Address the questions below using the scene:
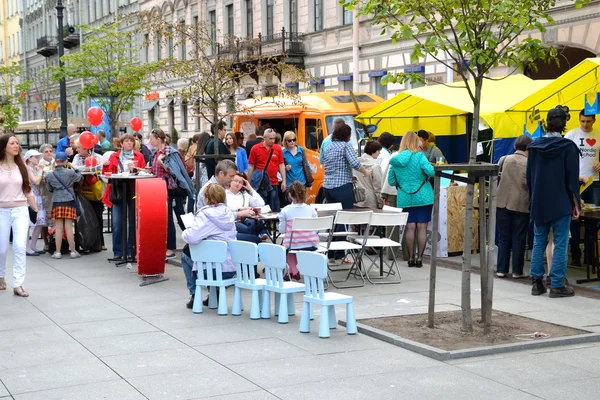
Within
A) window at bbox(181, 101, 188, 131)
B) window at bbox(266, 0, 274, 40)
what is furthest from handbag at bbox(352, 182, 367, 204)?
window at bbox(181, 101, 188, 131)

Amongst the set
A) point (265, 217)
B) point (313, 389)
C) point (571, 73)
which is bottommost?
point (313, 389)

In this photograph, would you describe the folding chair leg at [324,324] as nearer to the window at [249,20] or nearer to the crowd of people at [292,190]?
the crowd of people at [292,190]

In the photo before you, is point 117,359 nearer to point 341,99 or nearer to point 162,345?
point 162,345

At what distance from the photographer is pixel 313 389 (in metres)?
6.66

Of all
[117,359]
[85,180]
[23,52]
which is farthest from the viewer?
[23,52]

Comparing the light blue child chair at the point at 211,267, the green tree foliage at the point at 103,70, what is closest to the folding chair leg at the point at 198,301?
the light blue child chair at the point at 211,267

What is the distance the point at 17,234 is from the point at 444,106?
7838 mm

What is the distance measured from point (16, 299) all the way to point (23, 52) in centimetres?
7827

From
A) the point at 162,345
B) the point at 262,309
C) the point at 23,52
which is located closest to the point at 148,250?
the point at 262,309

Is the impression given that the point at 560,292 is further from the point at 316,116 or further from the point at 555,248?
the point at 316,116

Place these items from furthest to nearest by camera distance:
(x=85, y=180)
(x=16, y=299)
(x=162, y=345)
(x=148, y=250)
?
1. (x=85, y=180)
2. (x=148, y=250)
3. (x=16, y=299)
4. (x=162, y=345)

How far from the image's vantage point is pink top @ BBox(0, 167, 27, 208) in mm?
10875

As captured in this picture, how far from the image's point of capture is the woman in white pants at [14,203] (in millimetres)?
10828

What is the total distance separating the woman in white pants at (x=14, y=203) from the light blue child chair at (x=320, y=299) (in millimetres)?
3696
